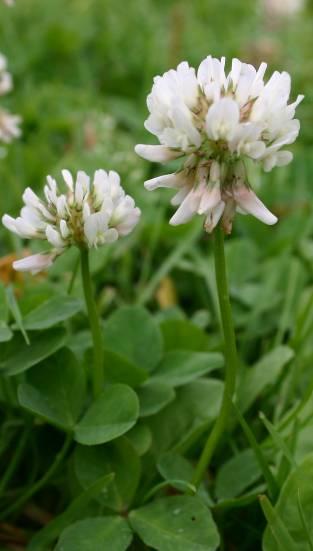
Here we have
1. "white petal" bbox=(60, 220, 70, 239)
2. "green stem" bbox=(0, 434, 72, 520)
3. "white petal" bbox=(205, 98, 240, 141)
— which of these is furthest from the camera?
"green stem" bbox=(0, 434, 72, 520)

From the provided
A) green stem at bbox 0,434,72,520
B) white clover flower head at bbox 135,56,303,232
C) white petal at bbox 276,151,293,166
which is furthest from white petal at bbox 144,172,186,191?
green stem at bbox 0,434,72,520

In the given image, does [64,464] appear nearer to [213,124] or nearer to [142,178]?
[213,124]

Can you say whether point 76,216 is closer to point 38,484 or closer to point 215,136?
A: point 215,136

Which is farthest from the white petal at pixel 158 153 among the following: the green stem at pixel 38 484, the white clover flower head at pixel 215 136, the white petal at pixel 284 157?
the green stem at pixel 38 484

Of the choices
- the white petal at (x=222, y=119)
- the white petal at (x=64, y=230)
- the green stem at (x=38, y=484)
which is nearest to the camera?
the white petal at (x=222, y=119)

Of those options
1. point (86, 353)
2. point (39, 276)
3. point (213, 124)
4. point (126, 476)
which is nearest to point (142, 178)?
point (39, 276)

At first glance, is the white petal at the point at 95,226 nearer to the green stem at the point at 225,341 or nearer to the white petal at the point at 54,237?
the white petal at the point at 54,237

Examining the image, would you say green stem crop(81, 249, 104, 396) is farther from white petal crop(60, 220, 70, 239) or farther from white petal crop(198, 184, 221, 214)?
white petal crop(198, 184, 221, 214)
